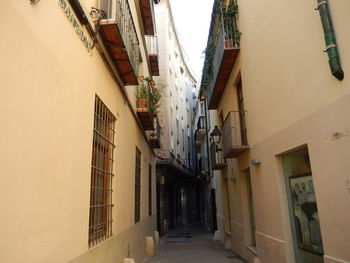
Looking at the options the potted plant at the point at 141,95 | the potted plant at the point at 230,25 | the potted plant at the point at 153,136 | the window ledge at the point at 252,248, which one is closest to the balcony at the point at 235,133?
the potted plant at the point at 230,25

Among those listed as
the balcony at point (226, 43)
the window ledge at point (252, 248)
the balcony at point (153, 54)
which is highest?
the balcony at point (153, 54)

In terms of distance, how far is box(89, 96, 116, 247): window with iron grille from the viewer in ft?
16.6

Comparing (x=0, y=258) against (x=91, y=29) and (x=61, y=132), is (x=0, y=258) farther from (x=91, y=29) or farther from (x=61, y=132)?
(x=91, y=29)

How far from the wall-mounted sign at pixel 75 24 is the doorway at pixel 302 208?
165 inches

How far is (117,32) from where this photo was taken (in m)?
5.20

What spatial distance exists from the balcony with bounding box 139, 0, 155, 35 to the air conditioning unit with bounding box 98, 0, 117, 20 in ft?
19.0

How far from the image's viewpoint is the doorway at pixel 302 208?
537 centimetres

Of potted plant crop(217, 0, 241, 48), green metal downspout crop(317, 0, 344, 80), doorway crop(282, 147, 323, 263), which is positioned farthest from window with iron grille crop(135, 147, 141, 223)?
green metal downspout crop(317, 0, 344, 80)

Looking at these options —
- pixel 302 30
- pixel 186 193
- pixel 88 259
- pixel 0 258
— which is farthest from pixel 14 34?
pixel 186 193

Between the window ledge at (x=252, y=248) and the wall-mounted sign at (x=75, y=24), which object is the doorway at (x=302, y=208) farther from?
the wall-mounted sign at (x=75, y=24)

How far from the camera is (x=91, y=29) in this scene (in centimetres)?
473

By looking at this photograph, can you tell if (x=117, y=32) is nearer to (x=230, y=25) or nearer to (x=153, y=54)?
(x=230, y=25)

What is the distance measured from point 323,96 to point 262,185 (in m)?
3.58

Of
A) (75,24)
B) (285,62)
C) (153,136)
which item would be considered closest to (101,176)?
(75,24)
